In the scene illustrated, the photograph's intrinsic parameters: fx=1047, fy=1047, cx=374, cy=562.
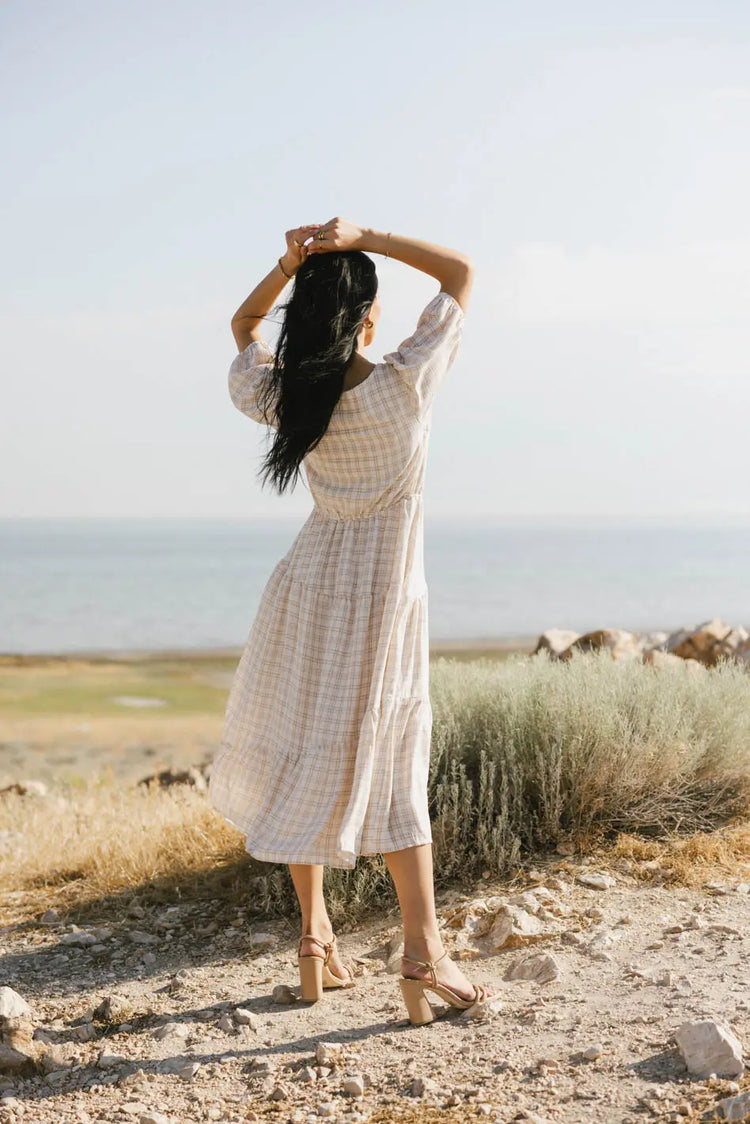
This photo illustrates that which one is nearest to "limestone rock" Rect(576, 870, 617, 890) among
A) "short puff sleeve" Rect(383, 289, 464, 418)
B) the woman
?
the woman

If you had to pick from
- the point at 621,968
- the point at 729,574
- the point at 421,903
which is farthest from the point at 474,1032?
the point at 729,574

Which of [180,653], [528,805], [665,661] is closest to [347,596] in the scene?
[528,805]

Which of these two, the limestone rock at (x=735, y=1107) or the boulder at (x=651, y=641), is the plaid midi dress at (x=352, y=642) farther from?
Result: the boulder at (x=651, y=641)

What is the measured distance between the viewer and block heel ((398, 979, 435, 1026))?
10.1 feet

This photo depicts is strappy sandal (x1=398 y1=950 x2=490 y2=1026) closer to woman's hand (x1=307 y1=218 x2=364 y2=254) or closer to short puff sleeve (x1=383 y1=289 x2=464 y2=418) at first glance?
short puff sleeve (x1=383 y1=289 x2=464 y2=418)

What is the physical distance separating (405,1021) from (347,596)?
1.28 metres

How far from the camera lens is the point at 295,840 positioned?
→ 10.2 ft

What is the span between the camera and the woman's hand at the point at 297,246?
3.09 metres

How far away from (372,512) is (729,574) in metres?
50.8

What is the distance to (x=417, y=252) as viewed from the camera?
3.09 meters

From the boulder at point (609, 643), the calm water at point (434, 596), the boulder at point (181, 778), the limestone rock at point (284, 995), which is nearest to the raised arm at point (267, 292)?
the limestone rock at point (284, 995)

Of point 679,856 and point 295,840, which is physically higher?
point 295,840

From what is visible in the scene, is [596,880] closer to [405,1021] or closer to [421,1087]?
[405,1021]

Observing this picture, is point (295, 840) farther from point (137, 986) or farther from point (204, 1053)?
point (137, 986)
